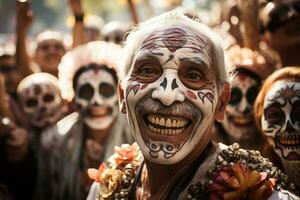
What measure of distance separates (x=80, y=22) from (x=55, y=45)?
3.47 ft

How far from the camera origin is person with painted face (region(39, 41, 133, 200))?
5250 millimetres

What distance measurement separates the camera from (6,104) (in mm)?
5406

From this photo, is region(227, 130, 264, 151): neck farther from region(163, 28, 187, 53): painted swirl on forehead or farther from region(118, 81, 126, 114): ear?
region(163, 28, 187, 53): painted swirl on forehead

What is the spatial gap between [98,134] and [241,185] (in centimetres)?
262

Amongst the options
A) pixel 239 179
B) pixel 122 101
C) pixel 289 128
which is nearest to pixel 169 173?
pixel 239 179

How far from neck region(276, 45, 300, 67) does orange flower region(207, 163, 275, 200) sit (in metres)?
2.15

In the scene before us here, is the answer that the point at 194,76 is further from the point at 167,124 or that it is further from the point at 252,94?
the point at 252,94

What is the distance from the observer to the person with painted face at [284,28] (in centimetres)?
477

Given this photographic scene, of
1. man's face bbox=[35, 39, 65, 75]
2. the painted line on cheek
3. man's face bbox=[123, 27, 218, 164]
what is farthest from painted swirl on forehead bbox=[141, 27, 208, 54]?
man's face bbox=[35, 39, 65, 75]

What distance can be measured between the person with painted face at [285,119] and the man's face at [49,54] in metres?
4.10

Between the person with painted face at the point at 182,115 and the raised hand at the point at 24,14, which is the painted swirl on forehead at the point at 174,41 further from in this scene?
the raised hand at the point at 24,14

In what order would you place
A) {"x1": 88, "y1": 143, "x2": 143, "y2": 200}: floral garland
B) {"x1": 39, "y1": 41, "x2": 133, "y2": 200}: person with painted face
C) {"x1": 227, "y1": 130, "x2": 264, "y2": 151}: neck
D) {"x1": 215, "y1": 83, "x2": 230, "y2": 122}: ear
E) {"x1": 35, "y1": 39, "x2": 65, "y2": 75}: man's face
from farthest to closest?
{"x1": 35, "y1": 39, "x2": 65, "y2": 75}: man's face → {"x1": 39, "y1": 41, "x2": 133, "y2": 200}: person with painted face → {"x1": 227, "y1": 130, "x2": 264, "y2": 151}: neck → {"x1": 88, "y1": 143, "x2": 143, "y2": 200}: floral garland → {"x1": 215, "y1": 83, "x2": 230, "y2": 122}: ear

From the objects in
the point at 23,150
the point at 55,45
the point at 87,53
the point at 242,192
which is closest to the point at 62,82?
the point at 87,53

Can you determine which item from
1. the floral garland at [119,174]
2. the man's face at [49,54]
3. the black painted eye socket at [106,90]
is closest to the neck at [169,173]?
the floral garland at [119,174]
